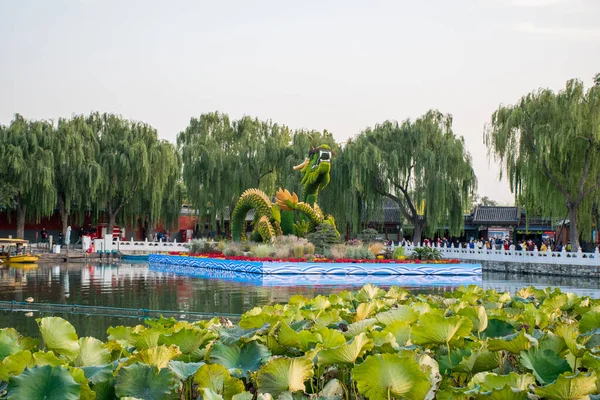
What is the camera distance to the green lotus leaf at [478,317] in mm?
3375

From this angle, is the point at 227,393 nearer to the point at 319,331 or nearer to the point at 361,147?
the point at 319,331

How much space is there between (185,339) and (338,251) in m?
20.0

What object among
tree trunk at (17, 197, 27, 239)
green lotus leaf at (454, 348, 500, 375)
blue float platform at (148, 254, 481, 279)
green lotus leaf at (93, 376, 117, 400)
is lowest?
blue float platform at (148, 254, 481, 279)

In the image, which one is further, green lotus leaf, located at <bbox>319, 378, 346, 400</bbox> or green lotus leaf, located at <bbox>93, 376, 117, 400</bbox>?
green lotus leaf, located at <bbox>319, 378, 346, 400</bbox>

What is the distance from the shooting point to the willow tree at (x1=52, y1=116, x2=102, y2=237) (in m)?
29.5

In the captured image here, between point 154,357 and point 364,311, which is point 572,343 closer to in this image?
point 364,311

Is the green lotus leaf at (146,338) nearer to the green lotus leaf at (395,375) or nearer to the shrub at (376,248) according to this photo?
the green lotus leaf at (395,375)

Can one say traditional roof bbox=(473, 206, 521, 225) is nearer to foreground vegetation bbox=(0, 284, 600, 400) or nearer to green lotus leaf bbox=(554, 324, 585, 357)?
foreground vegetation bbox=(0, 284, 600, 400)

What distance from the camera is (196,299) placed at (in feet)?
44.4

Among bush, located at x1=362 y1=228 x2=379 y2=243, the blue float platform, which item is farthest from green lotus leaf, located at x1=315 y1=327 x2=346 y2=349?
bush, located at x1=362 y1=228 x2=379 y2=243

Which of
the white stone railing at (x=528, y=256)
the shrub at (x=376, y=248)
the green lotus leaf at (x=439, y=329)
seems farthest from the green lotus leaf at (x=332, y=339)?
the white stone railing at (x=528, y=256)

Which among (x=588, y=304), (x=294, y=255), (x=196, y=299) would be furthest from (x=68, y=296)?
(x=588, y=304)

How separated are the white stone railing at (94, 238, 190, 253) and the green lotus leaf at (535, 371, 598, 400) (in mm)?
29273

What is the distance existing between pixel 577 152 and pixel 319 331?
22.3 meters
